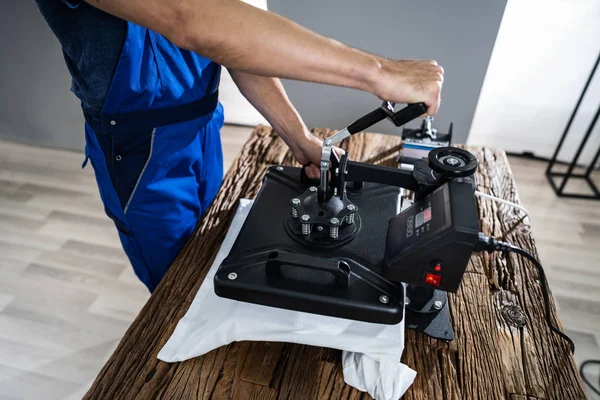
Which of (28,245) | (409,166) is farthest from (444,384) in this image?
(28,245)

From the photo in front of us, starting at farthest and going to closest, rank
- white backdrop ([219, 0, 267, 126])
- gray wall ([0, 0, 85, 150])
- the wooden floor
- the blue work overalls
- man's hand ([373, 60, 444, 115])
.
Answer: white backdrop ([219, 0, 267, 126]) → gray wall ([0, 0, 85, 150]) → the wooden floor → the blue work overalls → man's hand ([373, 60, 444, 115])

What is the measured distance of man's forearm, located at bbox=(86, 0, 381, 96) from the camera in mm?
573

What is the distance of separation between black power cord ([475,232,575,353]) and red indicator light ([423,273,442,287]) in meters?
0.07

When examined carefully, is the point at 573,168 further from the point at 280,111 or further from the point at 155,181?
the point at 155,181

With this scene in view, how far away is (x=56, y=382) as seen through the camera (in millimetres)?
1423

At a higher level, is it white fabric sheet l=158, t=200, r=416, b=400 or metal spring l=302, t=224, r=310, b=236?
metal spring l=302, t=224, r=310, b=236

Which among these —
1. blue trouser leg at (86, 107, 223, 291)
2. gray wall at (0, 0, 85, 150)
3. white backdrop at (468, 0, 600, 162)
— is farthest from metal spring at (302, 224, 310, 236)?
gray wall at (0, 0, 85, 150)

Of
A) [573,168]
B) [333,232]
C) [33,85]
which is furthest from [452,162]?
[33,85]

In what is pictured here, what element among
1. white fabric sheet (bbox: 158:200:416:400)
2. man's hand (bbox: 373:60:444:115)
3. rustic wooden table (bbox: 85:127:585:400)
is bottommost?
rustic wooden table (bbox: 85:127:585:400)

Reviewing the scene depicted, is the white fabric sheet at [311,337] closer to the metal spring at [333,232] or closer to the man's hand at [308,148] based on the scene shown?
the metal spring at [333,232]

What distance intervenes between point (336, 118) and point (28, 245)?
1515 mm

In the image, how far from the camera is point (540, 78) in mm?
2119

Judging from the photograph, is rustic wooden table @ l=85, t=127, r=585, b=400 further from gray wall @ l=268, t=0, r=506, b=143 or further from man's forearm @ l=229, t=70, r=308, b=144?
gray wall @ l=268, t=0, r=506, b=143

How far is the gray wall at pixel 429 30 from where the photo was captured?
1.64 metres
